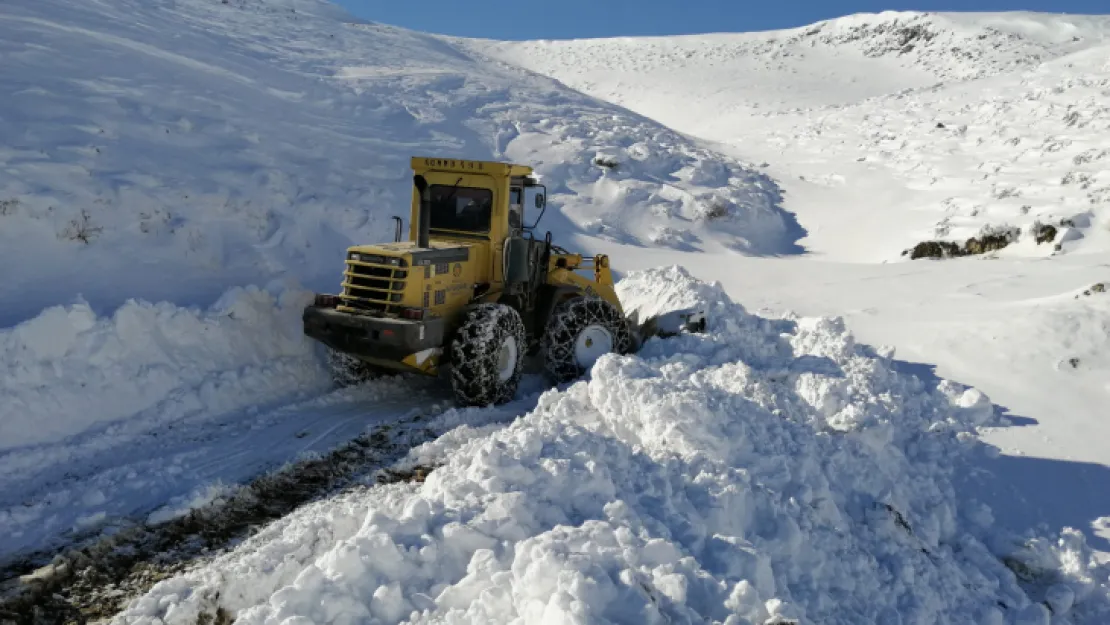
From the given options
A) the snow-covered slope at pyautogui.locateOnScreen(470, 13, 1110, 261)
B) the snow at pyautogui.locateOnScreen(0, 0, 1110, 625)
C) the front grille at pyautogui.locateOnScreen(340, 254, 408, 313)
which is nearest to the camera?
the snow at pyautogui.locateOnScreen(0, 0, 1110, 625)

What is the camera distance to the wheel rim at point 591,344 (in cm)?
870

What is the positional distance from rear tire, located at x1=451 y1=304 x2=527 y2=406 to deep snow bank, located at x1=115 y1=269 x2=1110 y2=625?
2.32 feet

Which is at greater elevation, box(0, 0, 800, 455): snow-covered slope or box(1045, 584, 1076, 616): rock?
box(0, 0, 800, 455): snow-covered slope

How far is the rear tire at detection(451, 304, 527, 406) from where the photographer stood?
7484 millimetres

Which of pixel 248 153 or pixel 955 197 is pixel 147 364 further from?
pixel 955 197

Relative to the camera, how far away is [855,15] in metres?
63.1

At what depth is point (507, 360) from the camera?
26.2 feet

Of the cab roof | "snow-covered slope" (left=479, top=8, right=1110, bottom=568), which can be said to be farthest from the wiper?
"snow-covered slope" (left=479, top=8, right=1110, bottom=568)

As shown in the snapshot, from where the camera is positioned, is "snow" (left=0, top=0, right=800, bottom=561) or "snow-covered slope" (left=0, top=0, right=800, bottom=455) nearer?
"snow" (left=0, top=0, right=800, bottom=561)

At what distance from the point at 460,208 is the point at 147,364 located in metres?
3.47

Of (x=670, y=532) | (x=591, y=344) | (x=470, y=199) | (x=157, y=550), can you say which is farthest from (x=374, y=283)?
(x=670, y=532)

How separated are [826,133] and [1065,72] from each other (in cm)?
944

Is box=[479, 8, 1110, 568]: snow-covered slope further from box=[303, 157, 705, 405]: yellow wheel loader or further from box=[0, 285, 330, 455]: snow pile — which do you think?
box=[0, 285, 330, 455]: snow pile

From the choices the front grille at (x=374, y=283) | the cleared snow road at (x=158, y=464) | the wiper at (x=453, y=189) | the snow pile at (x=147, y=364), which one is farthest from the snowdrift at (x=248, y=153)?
the wiper at (x=453, y=189)
